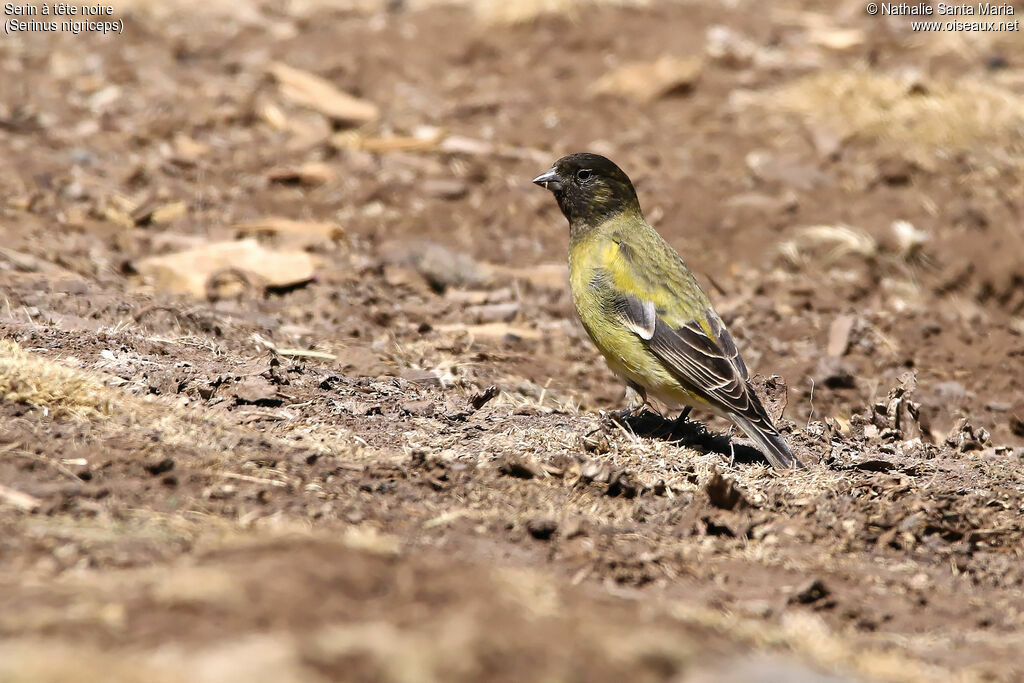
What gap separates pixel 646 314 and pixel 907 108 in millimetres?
7685

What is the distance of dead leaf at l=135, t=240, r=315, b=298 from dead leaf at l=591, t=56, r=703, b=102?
590 cm

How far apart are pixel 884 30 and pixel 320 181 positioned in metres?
8.71

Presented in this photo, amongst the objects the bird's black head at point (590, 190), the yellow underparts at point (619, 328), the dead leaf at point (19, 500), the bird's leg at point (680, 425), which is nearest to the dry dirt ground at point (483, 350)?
the dead leaf at point (19, 500)

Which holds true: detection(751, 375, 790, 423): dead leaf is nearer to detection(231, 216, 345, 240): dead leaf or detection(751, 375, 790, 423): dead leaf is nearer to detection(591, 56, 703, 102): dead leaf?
detection(231, 216, 345, 240): dead leaf

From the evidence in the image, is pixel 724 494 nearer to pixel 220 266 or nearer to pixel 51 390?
pixel 51 390

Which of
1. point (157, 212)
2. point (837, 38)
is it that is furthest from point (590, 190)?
point (837, 38)

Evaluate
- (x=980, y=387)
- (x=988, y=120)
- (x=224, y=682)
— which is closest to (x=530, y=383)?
(x=980, y=387)

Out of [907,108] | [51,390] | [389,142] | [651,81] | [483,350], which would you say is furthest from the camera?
[651,81]

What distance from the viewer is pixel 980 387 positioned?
30.7 ft

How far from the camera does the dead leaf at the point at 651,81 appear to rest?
14523mm

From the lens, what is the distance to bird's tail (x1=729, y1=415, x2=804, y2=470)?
679cm

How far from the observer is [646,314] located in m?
7.58

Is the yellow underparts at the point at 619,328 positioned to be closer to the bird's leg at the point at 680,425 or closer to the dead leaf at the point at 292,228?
the bird's leg at the point at 680,425

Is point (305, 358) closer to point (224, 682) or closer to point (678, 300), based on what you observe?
point (678, 300)
